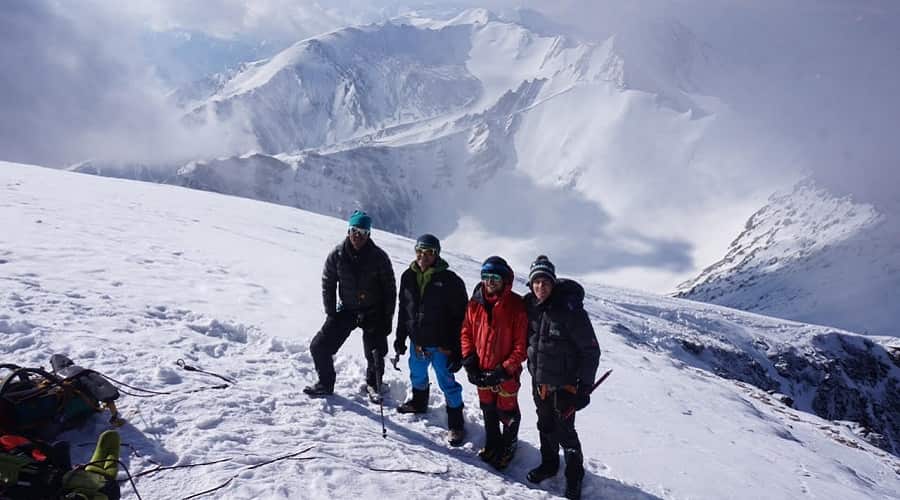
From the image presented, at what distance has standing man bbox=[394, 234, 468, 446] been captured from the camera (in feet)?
24.4

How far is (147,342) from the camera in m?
8.34

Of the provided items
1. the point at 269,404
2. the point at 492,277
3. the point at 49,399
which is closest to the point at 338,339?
the point at 269,404

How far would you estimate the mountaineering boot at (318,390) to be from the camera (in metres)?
7.86

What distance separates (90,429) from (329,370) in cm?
317

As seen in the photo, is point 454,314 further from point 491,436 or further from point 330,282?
point 330,282

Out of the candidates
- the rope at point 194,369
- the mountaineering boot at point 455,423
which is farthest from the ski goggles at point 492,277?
the rope at point 194,369

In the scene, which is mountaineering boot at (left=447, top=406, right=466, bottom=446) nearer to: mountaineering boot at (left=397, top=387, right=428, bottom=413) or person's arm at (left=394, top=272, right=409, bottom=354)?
mountaineering boot at (left=397, top=387, right=428, bottom=413)

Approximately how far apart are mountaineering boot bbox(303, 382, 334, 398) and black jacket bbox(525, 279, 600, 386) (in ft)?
11.1

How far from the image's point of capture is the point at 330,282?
26.4 ft

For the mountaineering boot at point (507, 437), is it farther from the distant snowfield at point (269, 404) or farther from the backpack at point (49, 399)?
the backpack at point (49, 399)

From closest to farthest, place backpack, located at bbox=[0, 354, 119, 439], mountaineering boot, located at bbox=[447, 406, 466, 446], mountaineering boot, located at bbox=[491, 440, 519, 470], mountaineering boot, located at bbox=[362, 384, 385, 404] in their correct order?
backpack, located at bbox=[0, 354, 119, 439]
mountaineering boot, located at bbox=[491, 440, 519, 470]
mountaineering boot, located at bbox=[447, 406, 466, 446]
mountaineering boot, located at bbox=[362, 384, 385, 404]

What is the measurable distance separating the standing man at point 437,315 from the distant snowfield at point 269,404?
731mm

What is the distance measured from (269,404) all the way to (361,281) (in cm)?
218

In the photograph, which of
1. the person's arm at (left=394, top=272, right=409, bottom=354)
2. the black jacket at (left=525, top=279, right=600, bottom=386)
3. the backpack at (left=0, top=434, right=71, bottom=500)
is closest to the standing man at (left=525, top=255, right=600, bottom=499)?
the black jacket at (left=525, top=279, right=600, bottom=386)
